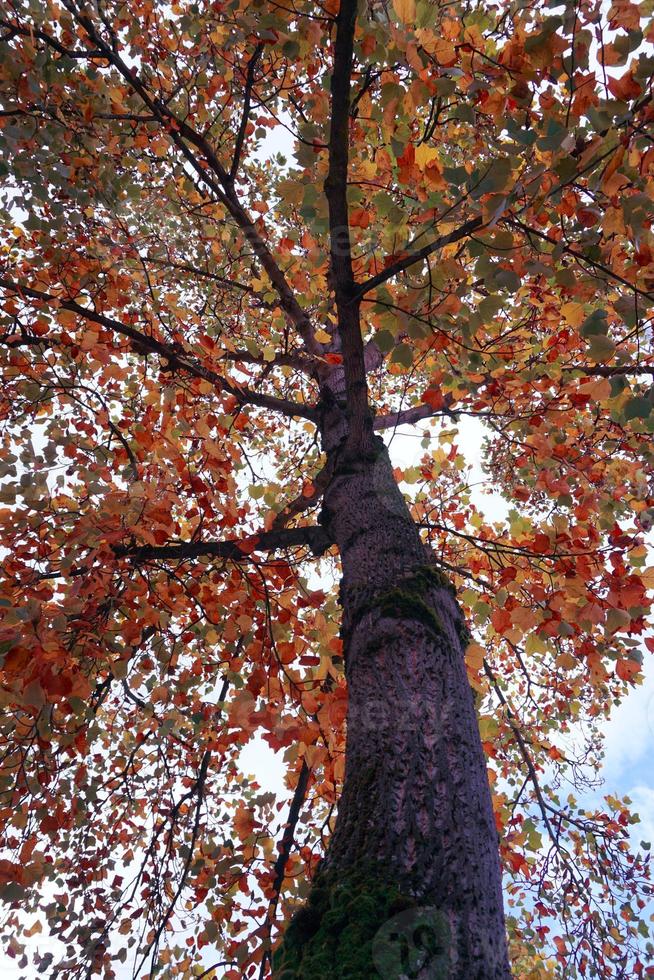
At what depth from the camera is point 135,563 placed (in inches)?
120

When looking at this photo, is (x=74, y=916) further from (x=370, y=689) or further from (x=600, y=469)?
(x=600, y=469)

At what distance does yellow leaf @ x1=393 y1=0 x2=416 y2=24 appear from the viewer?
1.99 m

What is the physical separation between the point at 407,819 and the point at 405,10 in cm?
280

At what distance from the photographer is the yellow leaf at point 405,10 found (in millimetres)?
1991

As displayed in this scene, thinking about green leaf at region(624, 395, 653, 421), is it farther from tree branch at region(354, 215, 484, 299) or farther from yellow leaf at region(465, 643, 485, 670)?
yellow leaf at region(465, 643, 485, 670)

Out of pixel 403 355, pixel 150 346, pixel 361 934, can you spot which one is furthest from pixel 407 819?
pixel 150 346

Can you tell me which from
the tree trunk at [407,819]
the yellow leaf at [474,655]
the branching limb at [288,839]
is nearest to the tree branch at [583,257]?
the tree trunk at [407,819]

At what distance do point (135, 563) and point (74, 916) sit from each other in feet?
9.62

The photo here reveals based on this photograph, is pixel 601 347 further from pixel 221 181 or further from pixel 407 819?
pixel 221 181

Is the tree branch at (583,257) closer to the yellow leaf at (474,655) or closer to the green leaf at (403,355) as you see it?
the green leaf at (403,355)

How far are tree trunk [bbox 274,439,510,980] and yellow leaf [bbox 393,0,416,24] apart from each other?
220 centimetres

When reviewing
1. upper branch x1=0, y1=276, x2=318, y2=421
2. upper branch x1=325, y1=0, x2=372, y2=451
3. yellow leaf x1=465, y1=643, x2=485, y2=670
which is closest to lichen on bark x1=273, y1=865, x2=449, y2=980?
yellow leaf x1=465, y1=643, x2=485, y2=670

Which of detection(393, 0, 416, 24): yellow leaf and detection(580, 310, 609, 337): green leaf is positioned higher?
detection(393, 0, 416, 24): yellow leaf

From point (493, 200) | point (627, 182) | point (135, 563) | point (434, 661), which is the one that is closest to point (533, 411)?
point (627, 182)
